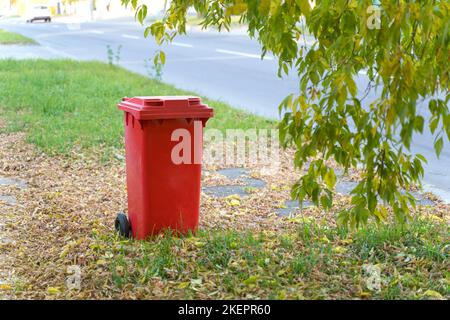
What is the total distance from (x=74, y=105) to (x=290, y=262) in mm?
6799

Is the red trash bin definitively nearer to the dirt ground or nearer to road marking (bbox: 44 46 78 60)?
the dirt ground

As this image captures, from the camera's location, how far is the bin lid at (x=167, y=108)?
4254mm

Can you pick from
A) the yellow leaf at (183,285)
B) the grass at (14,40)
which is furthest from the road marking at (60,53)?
the yellow leaf at (183,285)

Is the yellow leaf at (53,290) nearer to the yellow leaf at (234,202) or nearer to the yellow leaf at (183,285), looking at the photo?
the yellow leaf at (183,285)

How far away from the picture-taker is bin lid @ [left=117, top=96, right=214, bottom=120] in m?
4.25

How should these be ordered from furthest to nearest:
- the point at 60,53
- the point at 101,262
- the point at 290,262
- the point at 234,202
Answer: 1. the point at 60,53
2. the point at 234,202
3. the point at 101,262
4. the point at 290,262

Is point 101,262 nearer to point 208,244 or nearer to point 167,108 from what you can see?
point 208,244

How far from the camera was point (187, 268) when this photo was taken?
395 cm

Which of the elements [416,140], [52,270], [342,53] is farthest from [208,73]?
[342,53]

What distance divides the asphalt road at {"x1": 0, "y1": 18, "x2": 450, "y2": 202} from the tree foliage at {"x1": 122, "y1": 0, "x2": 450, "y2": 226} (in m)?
3.22

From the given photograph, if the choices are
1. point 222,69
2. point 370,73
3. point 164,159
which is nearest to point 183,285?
point 164,159

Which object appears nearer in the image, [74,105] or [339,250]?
[339,250]

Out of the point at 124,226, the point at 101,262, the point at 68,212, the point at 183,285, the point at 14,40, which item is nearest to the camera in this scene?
the point at 183,285

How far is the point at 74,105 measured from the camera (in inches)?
398
